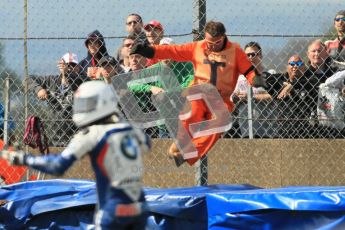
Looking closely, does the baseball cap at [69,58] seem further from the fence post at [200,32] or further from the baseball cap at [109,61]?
the fence post at [200,32]

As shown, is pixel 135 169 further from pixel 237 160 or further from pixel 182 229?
pixel 237 160

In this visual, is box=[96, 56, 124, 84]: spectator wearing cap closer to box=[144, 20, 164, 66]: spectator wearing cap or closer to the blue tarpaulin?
box=[144, 20, 164, 66]: spectator wearing cap

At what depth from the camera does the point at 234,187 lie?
808cm

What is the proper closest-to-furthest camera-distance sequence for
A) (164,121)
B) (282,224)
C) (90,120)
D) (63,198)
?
1. (90,120)
2. (282,224)
3. (63,198)
4. (164,121)

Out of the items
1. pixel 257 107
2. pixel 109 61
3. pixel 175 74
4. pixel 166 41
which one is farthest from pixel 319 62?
pixel 109 61

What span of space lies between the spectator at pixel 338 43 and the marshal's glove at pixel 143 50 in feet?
6.28

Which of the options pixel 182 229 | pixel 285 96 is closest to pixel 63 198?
pixel 182 229

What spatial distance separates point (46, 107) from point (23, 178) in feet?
2.80


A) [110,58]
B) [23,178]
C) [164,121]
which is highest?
[110,58]

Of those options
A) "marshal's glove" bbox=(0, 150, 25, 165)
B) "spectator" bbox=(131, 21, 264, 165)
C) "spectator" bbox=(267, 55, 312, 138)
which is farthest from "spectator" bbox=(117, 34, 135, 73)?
"marshal's glove" bbox=(0, 150, 25, 165)

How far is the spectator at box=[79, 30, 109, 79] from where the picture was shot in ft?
28.0

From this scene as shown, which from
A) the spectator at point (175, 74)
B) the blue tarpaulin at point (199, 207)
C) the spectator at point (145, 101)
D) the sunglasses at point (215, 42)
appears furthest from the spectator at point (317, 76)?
the spectator at point (145, 101)

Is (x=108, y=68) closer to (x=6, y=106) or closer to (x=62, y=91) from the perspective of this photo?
(x=62, y=91)

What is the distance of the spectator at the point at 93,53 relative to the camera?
8.54m
